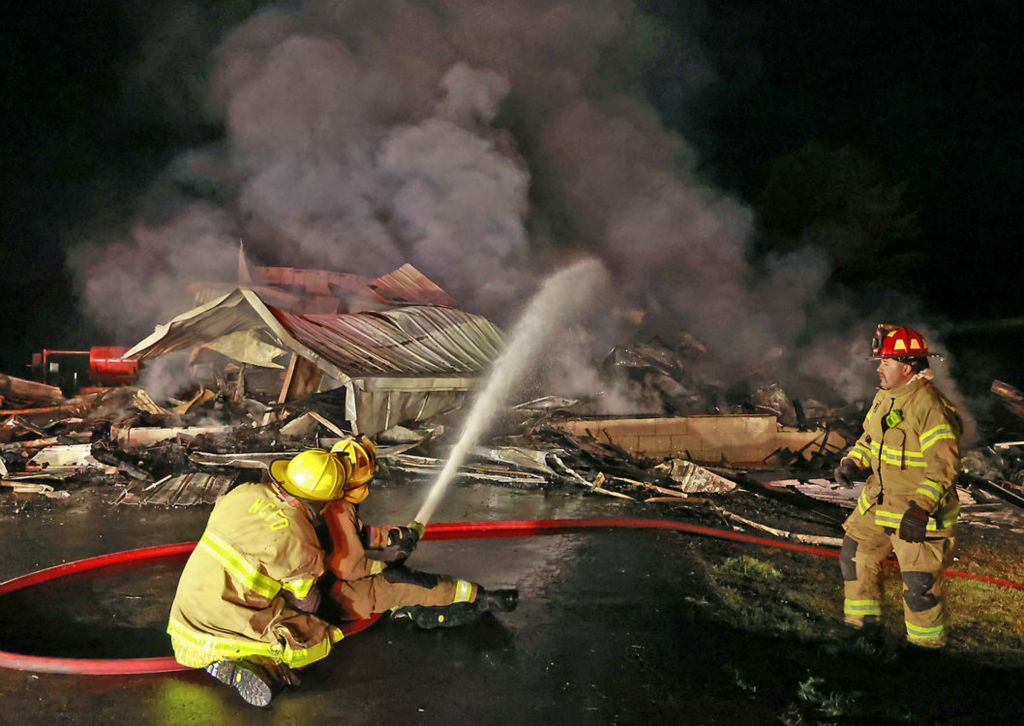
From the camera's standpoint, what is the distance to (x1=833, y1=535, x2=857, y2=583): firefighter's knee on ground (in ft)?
13.9

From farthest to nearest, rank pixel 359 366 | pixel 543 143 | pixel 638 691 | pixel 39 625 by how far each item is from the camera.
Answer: pixel 543 143 → pixel 359 366 → pixel 39 625 → pixel 638 691

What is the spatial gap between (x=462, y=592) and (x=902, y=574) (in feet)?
8.25

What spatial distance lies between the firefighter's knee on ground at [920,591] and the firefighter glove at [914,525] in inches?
9.3

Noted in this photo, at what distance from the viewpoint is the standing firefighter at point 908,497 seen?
12.7 feet

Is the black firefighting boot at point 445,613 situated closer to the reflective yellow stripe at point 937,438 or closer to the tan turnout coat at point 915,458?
the tan turnout coat at point 915,458

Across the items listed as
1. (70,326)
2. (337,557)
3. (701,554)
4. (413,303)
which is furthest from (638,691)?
(70,326)

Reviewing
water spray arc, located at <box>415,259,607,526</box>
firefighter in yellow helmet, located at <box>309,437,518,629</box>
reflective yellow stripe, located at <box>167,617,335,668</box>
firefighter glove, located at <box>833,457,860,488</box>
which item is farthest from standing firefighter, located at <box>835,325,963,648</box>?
water spray arc, located at <box>415,259,607,526</box>

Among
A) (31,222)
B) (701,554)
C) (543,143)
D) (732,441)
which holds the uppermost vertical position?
(543,143)

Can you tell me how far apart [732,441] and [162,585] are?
9257mm

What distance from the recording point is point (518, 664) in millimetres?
3941

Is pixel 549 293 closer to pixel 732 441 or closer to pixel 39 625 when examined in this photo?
pixel 732 441

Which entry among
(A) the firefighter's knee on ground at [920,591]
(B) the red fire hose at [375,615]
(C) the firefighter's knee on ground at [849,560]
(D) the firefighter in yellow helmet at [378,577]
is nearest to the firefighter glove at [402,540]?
(D) the firefighter in yellow helmet at [378,577]

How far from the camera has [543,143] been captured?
26.6 m

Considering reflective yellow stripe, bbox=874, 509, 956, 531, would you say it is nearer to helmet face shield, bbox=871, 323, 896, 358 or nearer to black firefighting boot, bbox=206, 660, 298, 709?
helmet face shield, bbox=871, 323, 896, 358
